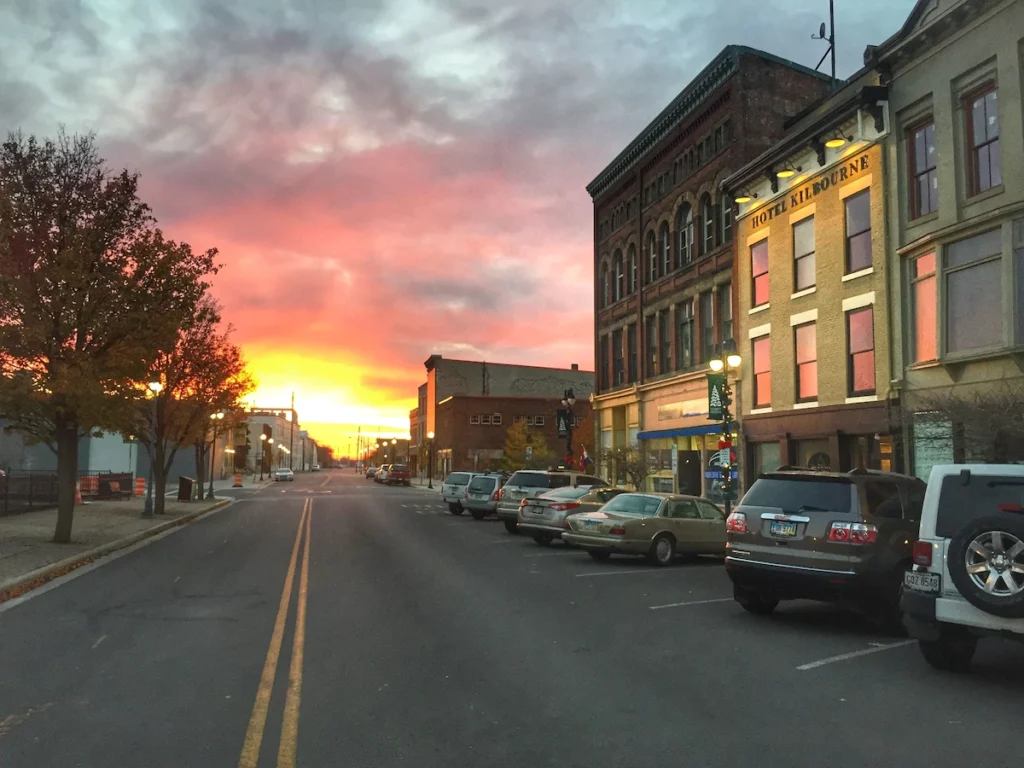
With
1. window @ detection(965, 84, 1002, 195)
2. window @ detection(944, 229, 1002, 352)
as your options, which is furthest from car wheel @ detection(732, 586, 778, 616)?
window @ detection(965, 84, 1002, 195)

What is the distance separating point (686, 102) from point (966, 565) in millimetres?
29641

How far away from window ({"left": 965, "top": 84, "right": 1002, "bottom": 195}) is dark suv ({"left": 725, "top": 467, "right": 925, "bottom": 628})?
37.7ft

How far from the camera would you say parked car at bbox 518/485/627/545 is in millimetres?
20188

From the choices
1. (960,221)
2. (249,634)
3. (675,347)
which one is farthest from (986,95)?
(249,634)

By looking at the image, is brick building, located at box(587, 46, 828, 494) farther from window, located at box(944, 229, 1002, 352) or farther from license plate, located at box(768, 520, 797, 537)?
license plate, located at box(768, 520, 797, 537)

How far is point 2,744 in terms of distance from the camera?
18.9 feet

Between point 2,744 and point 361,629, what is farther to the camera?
point 361,629

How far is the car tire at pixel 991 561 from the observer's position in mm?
6953

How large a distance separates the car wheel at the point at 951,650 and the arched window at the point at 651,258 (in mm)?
30152

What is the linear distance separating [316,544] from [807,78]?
24.9 m

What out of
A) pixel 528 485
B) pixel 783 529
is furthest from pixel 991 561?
pixel 528 485

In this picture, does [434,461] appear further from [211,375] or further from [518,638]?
[518,638]

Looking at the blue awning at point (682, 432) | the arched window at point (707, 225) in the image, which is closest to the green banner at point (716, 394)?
the blue awning at point (682, 432)

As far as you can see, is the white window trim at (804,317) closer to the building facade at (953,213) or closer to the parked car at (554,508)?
the building facade at (953,213)
